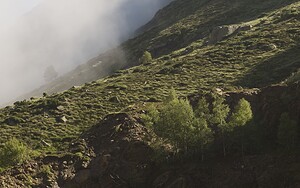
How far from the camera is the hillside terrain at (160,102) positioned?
48.5 m

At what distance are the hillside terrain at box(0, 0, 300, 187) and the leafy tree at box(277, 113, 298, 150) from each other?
3.35ft

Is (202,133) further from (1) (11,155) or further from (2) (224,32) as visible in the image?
(2) (224,32)

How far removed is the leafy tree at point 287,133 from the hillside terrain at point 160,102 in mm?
1021

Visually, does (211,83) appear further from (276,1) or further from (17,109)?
(276,1)

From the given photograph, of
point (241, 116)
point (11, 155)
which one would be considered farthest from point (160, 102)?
point (11, 155)

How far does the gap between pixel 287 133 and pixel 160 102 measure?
28111mm

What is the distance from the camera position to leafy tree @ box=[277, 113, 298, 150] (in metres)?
46.3

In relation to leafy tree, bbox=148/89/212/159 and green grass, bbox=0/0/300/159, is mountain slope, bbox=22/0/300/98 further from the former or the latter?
leafy tree, bbox=148/89/212/159

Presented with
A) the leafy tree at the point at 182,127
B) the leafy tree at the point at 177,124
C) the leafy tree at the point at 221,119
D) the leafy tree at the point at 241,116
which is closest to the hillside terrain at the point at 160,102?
the leafy tree at the point at 241,116

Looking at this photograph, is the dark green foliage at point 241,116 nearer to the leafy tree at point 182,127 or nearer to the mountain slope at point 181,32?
the leafy tree at point 182,127

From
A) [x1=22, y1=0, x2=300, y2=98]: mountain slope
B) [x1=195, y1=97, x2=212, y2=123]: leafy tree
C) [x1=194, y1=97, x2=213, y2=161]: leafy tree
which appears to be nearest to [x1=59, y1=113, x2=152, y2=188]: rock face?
[x1=194, y1=97, x2=213, y2=161]: leafy tree

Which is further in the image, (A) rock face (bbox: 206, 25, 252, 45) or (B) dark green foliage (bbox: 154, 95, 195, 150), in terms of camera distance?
(A) rock face (bbox: 206, 25, 252, 45)

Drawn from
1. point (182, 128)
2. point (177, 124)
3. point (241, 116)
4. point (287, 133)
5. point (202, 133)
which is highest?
point (177, 124)

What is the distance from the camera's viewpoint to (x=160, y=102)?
71.1 m
